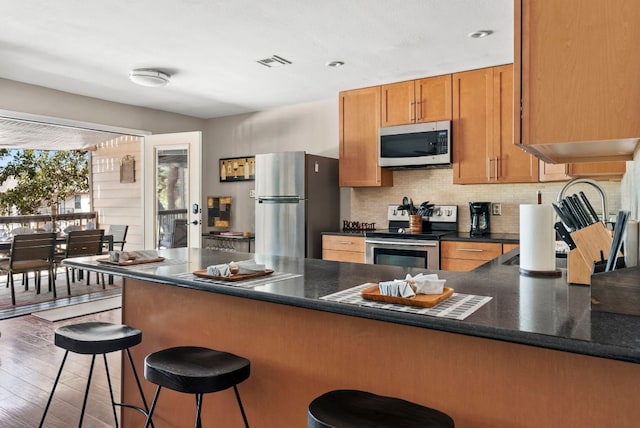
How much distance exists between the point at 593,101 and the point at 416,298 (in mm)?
674

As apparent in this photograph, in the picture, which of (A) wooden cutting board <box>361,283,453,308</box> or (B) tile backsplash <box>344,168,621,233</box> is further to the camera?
(B) tile backsplash <box>344,168,621,233</box>

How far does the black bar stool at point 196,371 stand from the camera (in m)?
1.44

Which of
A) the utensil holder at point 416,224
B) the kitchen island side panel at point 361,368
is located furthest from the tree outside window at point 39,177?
the kitchen island side panel at point 361,368

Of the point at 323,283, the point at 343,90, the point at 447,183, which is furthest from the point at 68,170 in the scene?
the point at 323,283

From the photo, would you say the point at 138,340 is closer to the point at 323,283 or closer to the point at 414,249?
the point at 323,283

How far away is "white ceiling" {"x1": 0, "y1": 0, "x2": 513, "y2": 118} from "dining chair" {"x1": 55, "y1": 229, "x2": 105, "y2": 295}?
175 centimetres

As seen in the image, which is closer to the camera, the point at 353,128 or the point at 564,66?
the point at 564,66

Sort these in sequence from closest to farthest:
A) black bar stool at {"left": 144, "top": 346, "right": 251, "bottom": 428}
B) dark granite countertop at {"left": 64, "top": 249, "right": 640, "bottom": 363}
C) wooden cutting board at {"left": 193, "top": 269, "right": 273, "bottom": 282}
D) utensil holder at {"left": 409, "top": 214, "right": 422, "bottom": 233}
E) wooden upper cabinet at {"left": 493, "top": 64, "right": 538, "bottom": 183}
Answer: dark granite countertop at {"left": 64, "top": 249, "right": 640, "bottom": 363}, black bar stool at {"left": 144, "top": 346, "right": 251, "bottom": 428}, wooden cutting board at {"left": 193, "top": 269, "right": 273, "bottom": 282}, wooden upper cabinet at {"left": 493, "top": 64, "right": 538, "bottom": 183}, utensil holder at {"left": 409, "top": 214, "right": 422, "bottom": 233}

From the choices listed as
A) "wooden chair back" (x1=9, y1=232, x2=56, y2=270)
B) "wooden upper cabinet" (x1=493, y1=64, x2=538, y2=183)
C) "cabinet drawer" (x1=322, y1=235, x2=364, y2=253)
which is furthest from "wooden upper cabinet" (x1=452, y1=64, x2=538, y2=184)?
"wooden chair back" (x1=9, y1=232, x2=56, y2=270)

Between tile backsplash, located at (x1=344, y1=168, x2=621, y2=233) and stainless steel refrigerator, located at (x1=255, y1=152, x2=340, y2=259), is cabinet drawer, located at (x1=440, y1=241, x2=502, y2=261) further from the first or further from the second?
stainless steel refrigerator, located at (x1=255, y1=152, x2=340, y2=259)

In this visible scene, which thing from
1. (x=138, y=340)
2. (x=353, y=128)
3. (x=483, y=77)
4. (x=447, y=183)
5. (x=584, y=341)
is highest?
(x=483, y=77)

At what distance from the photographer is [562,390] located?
1.10 m

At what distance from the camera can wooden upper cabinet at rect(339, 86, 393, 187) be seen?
4648 mm

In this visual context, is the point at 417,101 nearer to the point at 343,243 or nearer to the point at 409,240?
the point at 409,240
